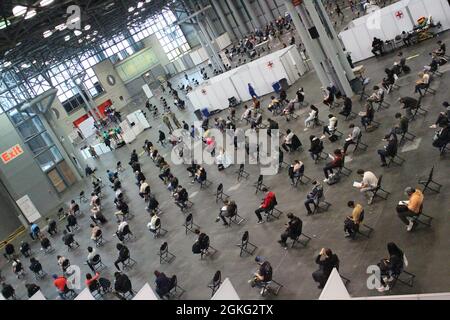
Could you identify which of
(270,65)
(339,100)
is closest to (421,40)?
(339,100)

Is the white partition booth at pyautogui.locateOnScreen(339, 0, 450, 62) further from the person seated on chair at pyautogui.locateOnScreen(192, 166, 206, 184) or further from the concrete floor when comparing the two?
Answer: the person seated on chair at pyautogui.locateOnScreen(192, 166, 206, 184)

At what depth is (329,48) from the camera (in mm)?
26453

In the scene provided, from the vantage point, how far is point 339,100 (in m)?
27.0

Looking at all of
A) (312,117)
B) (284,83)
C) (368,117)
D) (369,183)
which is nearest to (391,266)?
(369,183)

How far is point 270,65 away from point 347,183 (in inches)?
716

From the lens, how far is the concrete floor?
12820 millimetres

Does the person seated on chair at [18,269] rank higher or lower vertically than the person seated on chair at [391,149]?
higher

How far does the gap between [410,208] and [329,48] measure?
50.5 ft

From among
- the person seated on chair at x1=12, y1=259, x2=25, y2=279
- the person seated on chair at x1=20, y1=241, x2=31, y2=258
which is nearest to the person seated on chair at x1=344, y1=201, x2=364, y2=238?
the person seated on chair at x1=12, y1=259, x2=25, y2=279

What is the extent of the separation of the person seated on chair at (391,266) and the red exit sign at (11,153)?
29814mm

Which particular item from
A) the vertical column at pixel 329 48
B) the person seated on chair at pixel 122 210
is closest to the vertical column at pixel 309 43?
the vertical column at pixel 329 48

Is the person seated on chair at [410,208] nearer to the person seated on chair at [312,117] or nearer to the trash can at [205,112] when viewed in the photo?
the person seated on chair at [312,117]

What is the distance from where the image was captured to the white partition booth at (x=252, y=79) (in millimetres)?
34312

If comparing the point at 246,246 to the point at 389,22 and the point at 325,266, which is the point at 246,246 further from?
the point at 389,22
